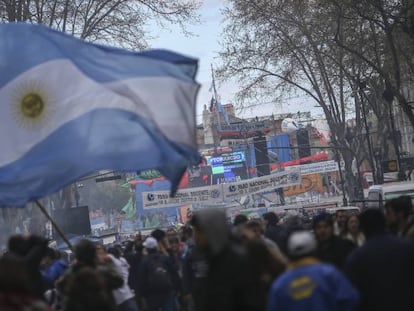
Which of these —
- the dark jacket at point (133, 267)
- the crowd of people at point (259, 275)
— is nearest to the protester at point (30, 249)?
the crowd of people at point (259, 275)

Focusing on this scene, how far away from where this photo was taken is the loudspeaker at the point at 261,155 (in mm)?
77275

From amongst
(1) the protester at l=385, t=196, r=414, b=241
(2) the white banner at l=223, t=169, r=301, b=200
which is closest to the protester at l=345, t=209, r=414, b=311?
(1) the protester at l=385, t=196, r=414, b=241

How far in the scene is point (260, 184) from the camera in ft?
170

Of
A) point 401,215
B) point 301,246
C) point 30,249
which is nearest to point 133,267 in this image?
point 401,215

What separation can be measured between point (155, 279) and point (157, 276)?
6 centimetres

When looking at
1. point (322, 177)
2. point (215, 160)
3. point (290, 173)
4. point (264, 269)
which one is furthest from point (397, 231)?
point (215, 160)

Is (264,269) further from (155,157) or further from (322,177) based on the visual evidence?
(322,177)

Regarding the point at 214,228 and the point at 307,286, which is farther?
the point at 214,228

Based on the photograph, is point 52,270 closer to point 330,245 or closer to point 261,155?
point 330,245

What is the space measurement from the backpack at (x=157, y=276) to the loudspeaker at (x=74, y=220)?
24.2m

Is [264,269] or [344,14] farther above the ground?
[344,14]

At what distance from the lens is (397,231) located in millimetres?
11438

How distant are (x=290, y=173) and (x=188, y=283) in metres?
39.8

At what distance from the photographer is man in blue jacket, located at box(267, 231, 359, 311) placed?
721 cm
